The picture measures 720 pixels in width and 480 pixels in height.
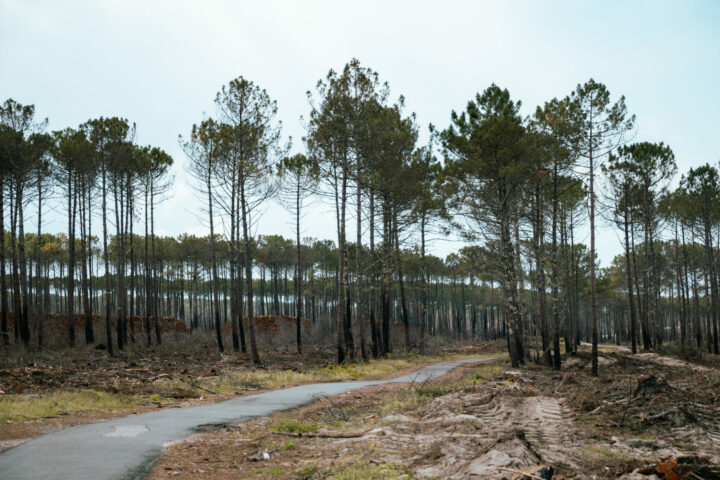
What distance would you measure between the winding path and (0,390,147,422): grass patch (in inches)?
58.6

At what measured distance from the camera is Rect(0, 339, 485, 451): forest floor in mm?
8906

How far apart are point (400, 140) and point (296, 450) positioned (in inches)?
739

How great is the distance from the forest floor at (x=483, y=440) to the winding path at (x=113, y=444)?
0.33 metres

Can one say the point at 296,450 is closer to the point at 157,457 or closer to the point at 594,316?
the point at 157,457

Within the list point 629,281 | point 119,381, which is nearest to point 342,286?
point 119,381

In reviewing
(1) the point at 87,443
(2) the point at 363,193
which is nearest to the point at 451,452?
(1) the point at 87,443

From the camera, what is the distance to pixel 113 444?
6453mm

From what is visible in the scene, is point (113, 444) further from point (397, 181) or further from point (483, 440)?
point (397, 181)

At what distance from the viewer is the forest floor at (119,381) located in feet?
29.2

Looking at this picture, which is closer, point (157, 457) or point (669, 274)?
point (157, 457)

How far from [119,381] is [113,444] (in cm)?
760

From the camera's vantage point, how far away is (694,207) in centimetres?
3148

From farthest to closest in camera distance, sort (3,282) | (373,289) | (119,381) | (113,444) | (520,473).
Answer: (373,289) → (3,282) → (119,381) → (113,444) → (520,473)

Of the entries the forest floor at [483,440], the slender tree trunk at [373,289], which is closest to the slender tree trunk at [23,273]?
the slender tree trunk at [373,289]
